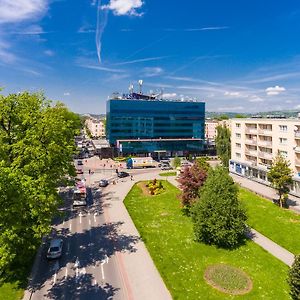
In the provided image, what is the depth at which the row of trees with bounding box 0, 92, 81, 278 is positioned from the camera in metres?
22.4

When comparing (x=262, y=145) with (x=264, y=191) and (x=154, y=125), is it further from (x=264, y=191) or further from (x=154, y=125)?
(x=154, y=125)

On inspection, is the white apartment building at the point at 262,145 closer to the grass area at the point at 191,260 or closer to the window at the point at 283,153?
the window at the point at 283,153

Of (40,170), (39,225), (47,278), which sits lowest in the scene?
(47,278)

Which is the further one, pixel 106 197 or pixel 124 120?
pixel 124 120

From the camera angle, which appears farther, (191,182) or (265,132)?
(265,132)

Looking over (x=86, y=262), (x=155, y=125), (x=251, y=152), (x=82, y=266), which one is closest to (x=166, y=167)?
(x=155, y=125)

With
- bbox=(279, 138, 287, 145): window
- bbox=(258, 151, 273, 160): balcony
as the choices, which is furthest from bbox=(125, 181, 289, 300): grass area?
bbox=(258, 151, 273, 160): balcony

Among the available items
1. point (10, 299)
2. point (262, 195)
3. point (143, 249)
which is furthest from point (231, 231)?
point (262, 195)

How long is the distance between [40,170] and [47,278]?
390 inches

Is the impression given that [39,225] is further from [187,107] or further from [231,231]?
[187,107]

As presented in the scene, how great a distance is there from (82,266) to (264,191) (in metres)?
42.5

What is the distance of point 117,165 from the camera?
329 feet

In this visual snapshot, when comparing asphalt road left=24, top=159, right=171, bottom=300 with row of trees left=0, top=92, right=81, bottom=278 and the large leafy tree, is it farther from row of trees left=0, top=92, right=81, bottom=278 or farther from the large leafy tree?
the large leafy tree

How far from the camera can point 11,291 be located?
86.1 feet
